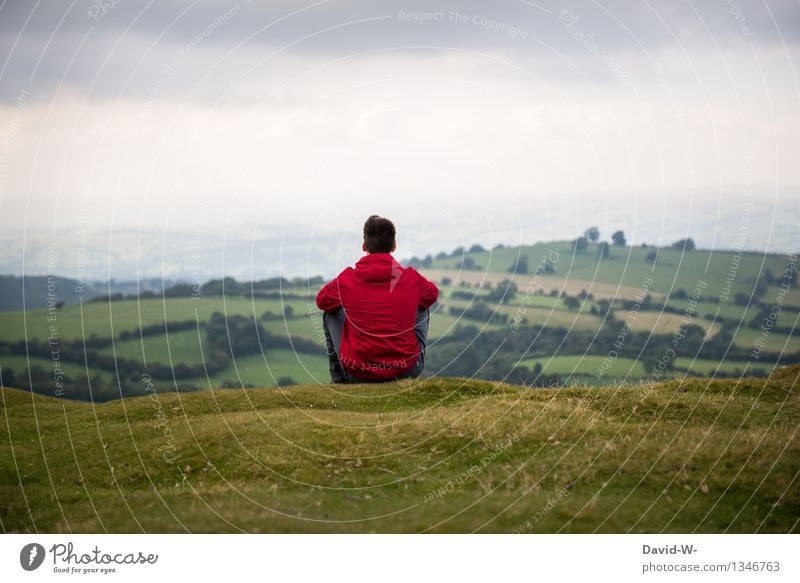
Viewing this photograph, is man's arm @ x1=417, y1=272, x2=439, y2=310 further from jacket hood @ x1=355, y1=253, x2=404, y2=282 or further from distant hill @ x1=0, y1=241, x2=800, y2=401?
distant hill @ x1=0, y1=241, x2=800, y2=401

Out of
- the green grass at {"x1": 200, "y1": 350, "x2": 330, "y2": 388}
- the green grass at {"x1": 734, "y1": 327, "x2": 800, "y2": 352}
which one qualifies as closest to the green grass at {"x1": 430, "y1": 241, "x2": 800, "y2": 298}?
the green grass at {"x1": 734, "y1": 327, "x2": 800, "y2": 352}

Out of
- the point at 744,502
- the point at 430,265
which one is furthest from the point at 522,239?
the point at 430,265

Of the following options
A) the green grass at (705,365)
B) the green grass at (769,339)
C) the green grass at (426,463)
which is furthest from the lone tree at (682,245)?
the green grass at (426,463)

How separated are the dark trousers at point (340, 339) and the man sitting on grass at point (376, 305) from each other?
0.02 metres

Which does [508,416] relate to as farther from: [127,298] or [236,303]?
[127,298]

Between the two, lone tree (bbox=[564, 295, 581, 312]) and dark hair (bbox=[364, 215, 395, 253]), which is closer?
dark hair (bbox=[364, 215, 395, 253])

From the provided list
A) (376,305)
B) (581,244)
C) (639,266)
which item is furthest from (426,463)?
(581,244)

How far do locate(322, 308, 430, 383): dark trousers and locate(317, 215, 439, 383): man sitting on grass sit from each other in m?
0.02

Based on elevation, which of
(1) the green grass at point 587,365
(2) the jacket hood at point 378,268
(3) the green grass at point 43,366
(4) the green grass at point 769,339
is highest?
(2) the jacket hood at point 378,268

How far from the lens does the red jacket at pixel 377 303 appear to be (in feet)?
62.5

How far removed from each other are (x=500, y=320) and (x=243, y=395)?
228 feet

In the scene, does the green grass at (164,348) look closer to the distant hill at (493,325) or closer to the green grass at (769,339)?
the distant hill at (493,325)

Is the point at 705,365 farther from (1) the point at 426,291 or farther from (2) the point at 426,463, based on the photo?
(2) the point at 426,463

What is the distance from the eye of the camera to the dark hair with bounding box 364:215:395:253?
18828mm
